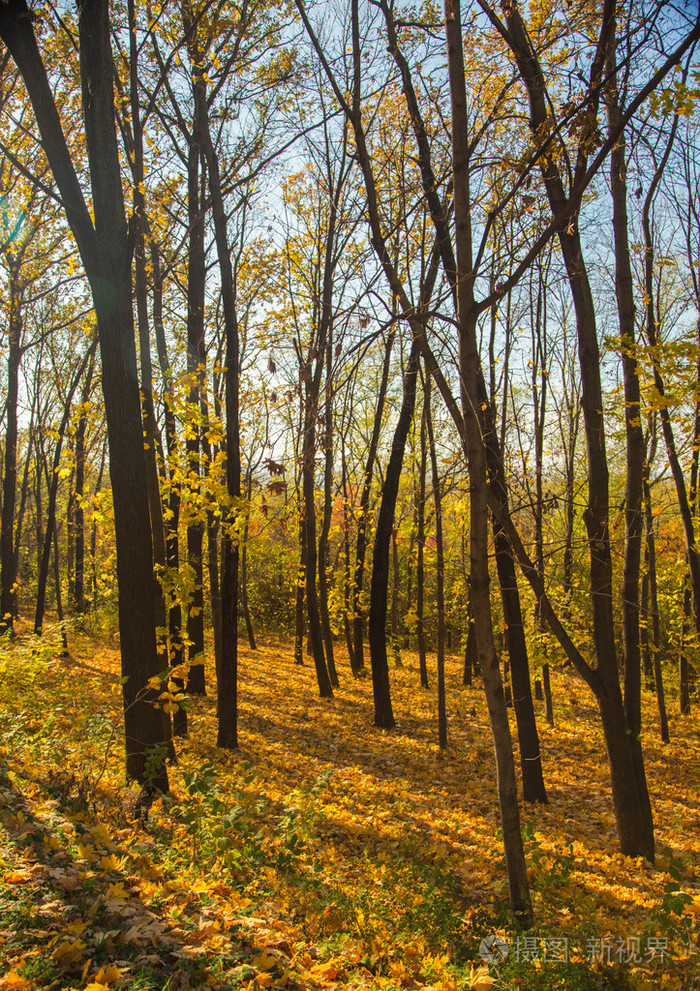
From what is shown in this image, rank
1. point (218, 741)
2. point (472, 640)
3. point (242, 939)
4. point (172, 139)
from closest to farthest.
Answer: point (242, 939) → point (218, 741) → point (172, 139) → point (472, 640)

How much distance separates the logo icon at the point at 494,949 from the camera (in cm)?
330

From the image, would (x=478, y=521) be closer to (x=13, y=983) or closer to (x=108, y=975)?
(x=108, y=975)

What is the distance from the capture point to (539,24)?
551 cm

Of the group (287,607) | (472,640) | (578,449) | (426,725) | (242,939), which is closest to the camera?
(242,939)

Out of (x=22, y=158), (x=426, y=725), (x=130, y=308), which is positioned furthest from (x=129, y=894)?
(x=22, y=158)

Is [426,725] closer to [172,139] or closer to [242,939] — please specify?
[242,939]

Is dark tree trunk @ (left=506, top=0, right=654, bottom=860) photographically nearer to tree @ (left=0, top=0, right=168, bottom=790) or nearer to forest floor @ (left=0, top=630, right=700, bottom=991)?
forest floor @ (left=0, top=630, right=700, bottom=991)

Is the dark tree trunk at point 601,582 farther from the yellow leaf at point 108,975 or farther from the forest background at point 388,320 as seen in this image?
the yellow leaf at point 108,975

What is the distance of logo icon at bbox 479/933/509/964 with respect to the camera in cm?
330

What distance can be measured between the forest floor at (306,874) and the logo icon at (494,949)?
0.20 ft

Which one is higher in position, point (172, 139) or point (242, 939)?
point (172, 139)

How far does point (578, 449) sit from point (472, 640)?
8.78 m

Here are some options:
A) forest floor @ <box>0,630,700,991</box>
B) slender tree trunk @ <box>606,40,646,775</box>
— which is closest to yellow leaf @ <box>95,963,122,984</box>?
forest floor @ <box>0,630,700,991</box>

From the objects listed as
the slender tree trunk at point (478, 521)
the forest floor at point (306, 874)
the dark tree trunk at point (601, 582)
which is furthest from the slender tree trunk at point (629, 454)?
the slender tree trunk at point (478, 521)
